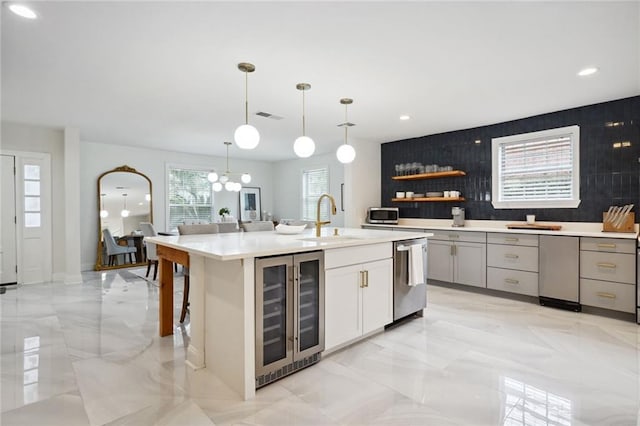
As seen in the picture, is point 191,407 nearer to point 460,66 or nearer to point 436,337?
point 436,337

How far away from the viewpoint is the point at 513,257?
13.7 feet

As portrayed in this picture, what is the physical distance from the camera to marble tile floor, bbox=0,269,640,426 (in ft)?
6.12

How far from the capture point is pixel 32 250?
5.12 m

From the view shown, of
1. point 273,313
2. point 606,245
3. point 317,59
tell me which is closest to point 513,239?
point 606,245

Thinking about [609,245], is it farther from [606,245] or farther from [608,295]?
[608,295]

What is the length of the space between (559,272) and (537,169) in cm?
145

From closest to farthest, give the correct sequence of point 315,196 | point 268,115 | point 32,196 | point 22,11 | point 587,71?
point 22,11 < point 587,71 < point 268,115 < point 32,196 < point 315,196

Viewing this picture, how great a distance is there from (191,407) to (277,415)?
53cm

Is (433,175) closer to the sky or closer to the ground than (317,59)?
closer to the ground

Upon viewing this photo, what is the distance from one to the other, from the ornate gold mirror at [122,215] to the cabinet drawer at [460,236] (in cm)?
559

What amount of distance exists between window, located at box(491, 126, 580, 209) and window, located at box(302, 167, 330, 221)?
12.3 ft

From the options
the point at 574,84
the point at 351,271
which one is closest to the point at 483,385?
the point at 351,271

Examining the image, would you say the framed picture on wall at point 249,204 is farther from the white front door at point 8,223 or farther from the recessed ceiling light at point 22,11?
the recessed ceiling light at point 22,11

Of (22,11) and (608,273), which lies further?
(608,273)
